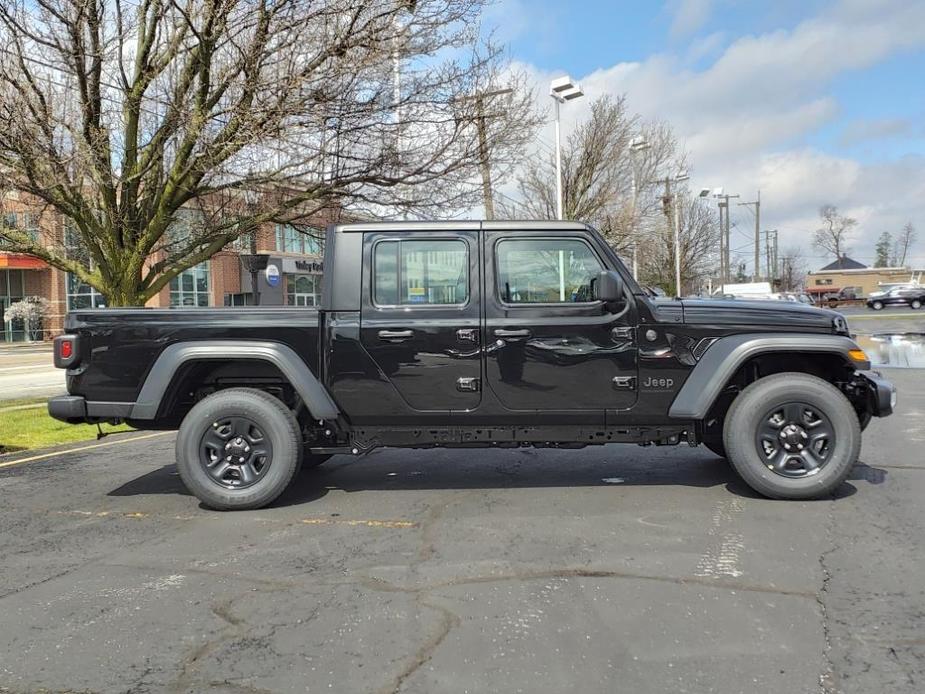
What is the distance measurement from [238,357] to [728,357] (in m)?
3.39

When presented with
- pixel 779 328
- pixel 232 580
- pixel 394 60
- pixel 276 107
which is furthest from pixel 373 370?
pixel 394 60

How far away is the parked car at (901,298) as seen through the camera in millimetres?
48719

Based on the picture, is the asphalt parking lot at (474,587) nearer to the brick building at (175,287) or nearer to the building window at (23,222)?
the building window at (23,222)

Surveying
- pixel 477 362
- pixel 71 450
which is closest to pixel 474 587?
pixel 477 362

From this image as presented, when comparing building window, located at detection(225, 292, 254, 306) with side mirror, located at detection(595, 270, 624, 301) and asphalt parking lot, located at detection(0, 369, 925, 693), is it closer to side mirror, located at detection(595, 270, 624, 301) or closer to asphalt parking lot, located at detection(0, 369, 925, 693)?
asphalt parking lot, located at detection(0, 369, 925, 693)

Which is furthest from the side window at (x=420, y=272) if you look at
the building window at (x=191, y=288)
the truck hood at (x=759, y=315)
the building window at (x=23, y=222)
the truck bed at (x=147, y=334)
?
the building window at (x=191, y=288)

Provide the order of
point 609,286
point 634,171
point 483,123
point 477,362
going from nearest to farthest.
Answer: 1. point 609,286
2. point 477,362
3. point 483,123
4. point 634,171

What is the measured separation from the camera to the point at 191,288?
4531cm

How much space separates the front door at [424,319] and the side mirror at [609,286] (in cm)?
86

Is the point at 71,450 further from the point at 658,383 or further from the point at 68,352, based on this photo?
the point at 658,383

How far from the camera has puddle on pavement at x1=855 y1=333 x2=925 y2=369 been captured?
53.0 ft

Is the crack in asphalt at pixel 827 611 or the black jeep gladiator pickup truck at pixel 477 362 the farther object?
the black jeep gladiator pickup truck at pixel 477 362

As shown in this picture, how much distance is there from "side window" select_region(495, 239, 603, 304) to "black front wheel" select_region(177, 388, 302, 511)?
187 cm

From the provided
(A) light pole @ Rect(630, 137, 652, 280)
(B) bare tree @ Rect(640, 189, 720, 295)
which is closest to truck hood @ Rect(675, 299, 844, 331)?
(A) light pole @ Rect(630, 137, 652, 280)
